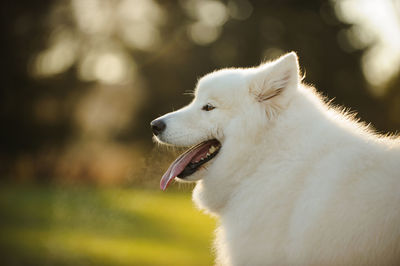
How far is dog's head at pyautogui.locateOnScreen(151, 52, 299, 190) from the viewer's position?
3.30 m

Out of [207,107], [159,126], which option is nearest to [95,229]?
[159,126]

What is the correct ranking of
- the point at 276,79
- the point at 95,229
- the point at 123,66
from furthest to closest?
the point at 123,66 → the point at 95,229 → the point at 276,79

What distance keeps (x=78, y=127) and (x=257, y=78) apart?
13920mm

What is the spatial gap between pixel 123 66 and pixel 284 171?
15.5 m

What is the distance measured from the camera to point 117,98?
18.2 metres

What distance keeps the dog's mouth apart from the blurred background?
155 centimetres

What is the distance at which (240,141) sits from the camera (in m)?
3.39

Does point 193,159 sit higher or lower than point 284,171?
higher

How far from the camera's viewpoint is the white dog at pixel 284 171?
8.13ft

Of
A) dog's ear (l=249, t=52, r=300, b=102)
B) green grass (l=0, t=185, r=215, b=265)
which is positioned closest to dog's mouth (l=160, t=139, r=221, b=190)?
dog's ear (l=249, t=52, r=300, b=102)

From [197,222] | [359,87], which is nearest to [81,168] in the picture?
[197,222]

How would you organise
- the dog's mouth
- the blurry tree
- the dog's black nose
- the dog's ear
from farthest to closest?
the blurry tree → the dog's black nose → the dog's mouth → the dog's ear

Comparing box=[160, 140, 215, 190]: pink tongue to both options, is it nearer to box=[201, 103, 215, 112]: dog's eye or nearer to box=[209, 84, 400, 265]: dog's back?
box=[201, 103, 215, 112]: dog's eye

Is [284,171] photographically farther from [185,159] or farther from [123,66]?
[123,66]
